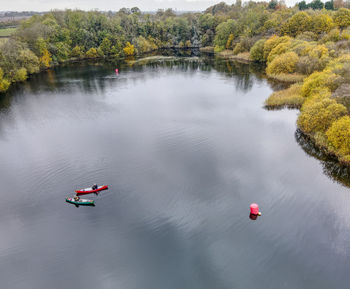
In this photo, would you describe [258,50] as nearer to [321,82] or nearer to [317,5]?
[321,82]

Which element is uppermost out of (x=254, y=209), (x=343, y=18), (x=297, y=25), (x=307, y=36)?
(x=343, y=18)

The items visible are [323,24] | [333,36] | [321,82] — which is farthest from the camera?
[323,24]

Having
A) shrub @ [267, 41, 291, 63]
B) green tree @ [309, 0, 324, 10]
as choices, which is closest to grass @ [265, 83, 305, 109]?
shrub @ [267, 41, 291, 63]

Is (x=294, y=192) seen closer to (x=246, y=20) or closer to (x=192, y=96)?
(x=192, y=96)

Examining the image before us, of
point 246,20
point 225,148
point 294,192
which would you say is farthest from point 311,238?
point 246,20

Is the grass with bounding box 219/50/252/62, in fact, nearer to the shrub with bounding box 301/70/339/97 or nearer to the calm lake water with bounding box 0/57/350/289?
the shrub with bounding box 301/70/339/97

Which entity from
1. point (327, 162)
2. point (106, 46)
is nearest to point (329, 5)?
point (106, 46)
